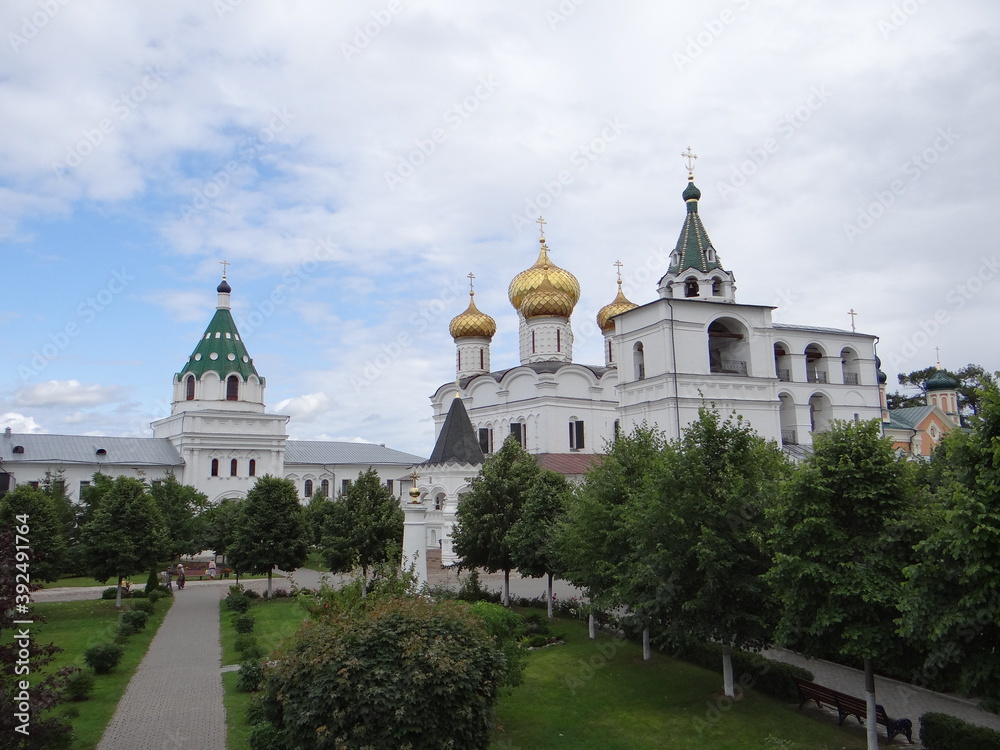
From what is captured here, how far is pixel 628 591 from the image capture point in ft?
48.7

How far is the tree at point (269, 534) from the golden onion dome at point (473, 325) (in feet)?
83.7

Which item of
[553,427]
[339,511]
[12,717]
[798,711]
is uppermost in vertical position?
[553,427]

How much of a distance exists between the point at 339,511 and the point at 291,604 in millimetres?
3616

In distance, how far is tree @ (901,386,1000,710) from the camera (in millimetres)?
8805

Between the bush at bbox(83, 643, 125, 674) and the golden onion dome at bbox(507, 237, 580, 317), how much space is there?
1408 inches

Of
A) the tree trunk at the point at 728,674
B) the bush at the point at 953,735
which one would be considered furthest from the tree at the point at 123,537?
the bush at the point at 953,735

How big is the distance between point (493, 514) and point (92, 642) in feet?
38.3

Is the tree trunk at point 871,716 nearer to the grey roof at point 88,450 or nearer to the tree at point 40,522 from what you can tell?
the tree at point 40,522

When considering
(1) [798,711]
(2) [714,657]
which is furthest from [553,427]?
(1) [798,711]

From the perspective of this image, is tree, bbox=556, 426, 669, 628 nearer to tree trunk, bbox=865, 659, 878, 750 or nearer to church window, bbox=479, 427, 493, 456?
tree trunk, bbox=865, 659, 878, 750

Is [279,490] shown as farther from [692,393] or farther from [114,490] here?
[692,393]

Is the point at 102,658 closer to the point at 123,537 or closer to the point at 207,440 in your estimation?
the point at 123,537

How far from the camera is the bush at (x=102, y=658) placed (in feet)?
52.6

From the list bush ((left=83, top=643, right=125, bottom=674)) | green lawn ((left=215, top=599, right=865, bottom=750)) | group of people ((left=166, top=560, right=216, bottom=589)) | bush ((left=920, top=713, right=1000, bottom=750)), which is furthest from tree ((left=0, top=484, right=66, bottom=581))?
bush ((left=920, top=713, right=1000, bottom=750))
